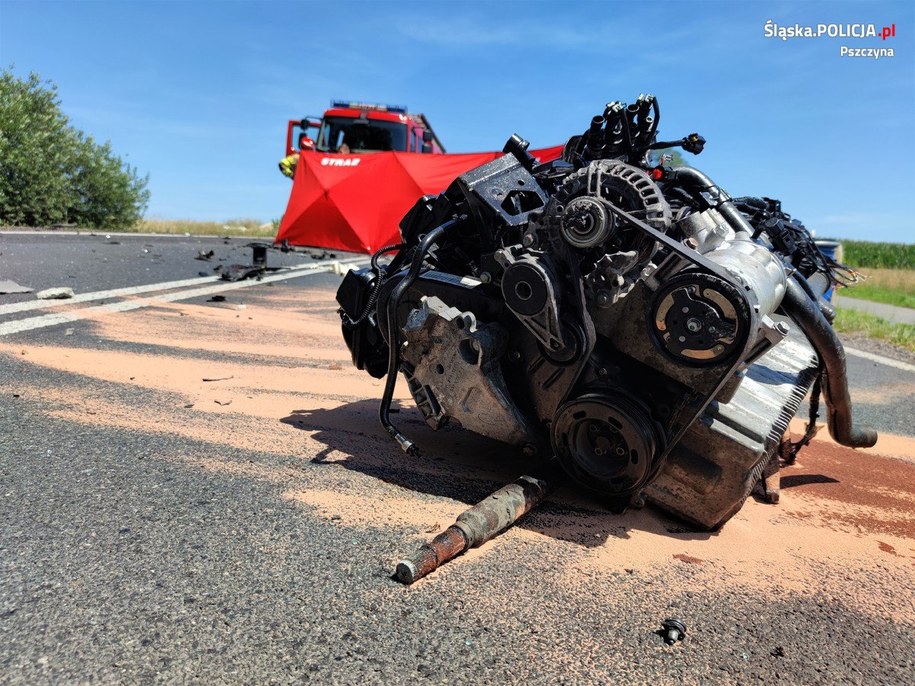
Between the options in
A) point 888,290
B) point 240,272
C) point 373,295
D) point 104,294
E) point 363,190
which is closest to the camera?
point 373,295

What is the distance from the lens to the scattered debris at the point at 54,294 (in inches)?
240

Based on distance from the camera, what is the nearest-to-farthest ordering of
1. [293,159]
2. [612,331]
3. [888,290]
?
[612,331], [293,159], [888,290]

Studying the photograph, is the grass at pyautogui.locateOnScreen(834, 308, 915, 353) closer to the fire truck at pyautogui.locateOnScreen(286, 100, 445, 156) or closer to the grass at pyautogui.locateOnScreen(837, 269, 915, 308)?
the fire truck at pyautogui.locateOnScreen(286, 100, 445, 156)

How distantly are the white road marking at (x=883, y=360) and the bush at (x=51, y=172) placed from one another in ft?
69.3

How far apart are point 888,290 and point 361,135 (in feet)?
106

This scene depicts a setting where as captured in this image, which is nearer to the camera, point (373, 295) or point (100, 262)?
point (373, 295)

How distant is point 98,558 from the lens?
6.79 feet

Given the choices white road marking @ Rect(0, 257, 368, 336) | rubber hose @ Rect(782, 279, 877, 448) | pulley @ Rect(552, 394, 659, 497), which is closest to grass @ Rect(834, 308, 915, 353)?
rubber hose @ Rect(782, 279, 877, 448)

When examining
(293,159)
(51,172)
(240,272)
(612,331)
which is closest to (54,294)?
(240,272)

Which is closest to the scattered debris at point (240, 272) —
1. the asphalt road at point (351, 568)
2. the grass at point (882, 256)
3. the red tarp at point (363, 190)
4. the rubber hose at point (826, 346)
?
the red tarp at point (363, 190)

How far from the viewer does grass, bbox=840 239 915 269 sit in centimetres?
5703

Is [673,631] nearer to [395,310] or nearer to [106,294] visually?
[395,310]

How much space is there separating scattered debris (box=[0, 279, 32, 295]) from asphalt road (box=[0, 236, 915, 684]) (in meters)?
2.78

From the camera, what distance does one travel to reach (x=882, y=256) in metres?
58.0
